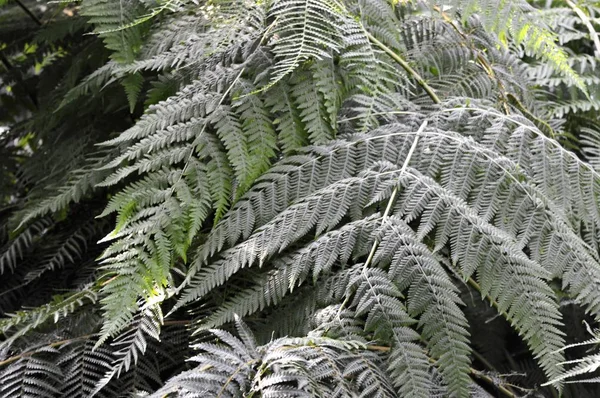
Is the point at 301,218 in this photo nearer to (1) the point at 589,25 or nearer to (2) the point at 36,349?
(2) the point at 36,349

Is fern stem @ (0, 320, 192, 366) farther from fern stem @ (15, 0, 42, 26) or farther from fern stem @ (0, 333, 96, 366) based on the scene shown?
fern stem @ (15, 0, 42, 26)

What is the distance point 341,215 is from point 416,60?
51 centimetres

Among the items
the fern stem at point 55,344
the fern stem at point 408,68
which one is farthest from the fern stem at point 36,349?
the fern stem at point 408,68

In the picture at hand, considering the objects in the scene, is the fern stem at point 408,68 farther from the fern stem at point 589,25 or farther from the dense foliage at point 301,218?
the fern stem at point 589,25

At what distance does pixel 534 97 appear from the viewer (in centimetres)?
159

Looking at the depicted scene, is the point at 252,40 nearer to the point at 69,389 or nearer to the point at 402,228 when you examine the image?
the point at 402,228

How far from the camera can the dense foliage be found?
98cm

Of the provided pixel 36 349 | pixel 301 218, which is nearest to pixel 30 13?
pixel 36 349

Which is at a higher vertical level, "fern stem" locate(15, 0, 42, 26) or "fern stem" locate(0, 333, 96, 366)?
"fern stem" locate(15, 0, 42, 26)

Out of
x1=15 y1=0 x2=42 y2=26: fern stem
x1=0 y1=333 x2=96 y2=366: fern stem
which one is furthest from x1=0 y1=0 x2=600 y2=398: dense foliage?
x1=15 y1=0 x2=42 y2=26: fern stem

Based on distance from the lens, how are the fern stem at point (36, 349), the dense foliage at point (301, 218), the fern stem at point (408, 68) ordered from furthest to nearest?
1. the fern stem at point (408, 68)
2. the fern stem at point (36, 349)
3. the dense foliage at point (301, 218)

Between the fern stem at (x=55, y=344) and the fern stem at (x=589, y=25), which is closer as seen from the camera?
the fern stem at (x=55, y=344)

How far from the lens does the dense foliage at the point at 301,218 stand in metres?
0.98

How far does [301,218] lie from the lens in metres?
1.11
